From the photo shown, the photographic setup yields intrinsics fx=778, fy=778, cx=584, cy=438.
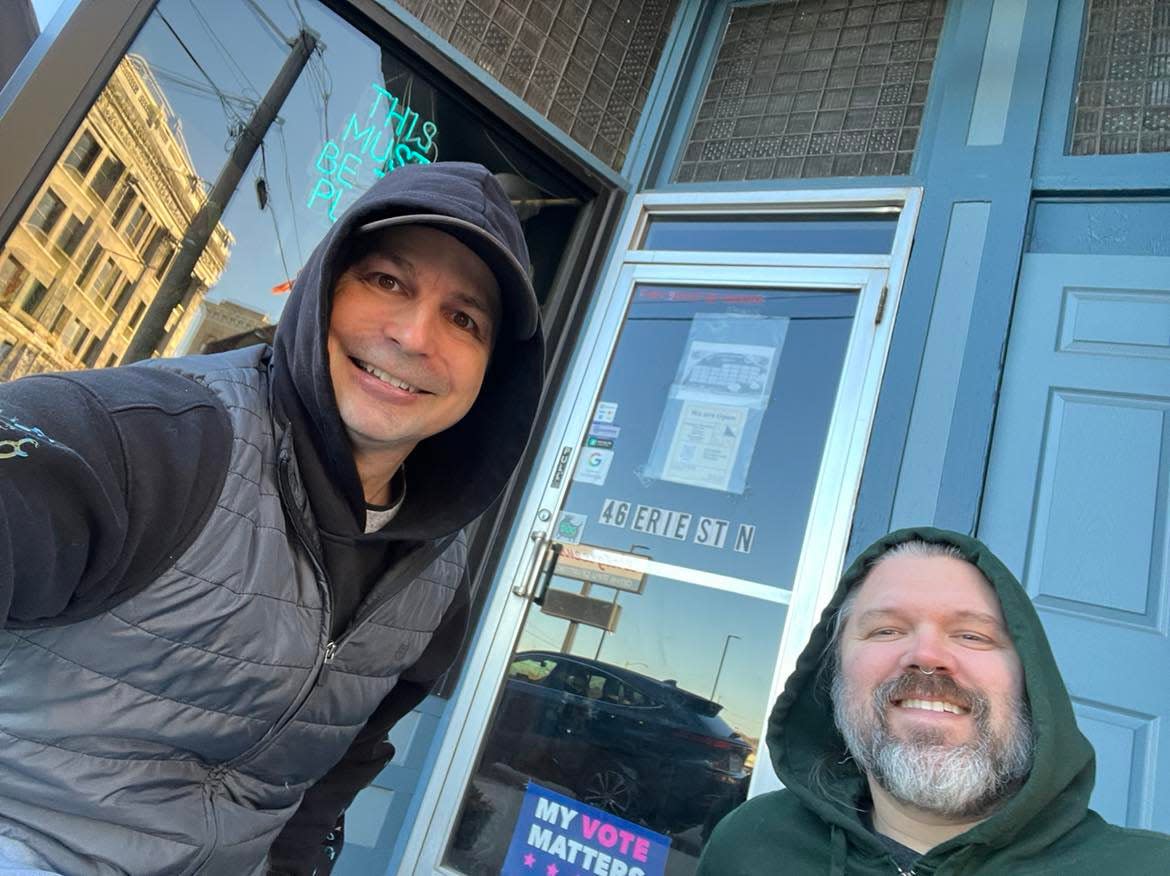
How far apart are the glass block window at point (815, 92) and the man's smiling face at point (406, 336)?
2341 millimetres

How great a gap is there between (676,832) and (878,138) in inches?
108

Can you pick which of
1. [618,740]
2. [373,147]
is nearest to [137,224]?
[373,147]

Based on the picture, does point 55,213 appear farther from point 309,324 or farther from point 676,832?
point 676,832

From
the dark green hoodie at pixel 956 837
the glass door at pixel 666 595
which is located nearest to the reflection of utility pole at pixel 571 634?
the glass door at pixel 666 595

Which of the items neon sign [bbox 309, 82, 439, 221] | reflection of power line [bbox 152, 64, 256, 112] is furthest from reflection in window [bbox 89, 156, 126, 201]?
neon sign [bbox 309, 82, 439, 221]

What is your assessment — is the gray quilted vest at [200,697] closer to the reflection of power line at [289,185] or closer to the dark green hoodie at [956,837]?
the dark green hoodie at [956,837]

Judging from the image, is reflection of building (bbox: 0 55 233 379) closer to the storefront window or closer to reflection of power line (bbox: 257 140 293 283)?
the storefront window

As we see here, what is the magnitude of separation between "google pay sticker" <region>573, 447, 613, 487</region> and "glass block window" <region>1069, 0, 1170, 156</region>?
201 centimetres

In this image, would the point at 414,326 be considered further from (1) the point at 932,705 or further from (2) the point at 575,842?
(2) the point at 575,842

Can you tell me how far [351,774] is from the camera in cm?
158

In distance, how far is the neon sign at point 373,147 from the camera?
9.78 ft

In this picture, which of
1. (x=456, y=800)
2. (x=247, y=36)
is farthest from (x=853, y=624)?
(x=247, y=36)

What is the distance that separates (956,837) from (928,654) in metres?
0.31

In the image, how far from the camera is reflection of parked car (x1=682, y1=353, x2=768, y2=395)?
3047mm
